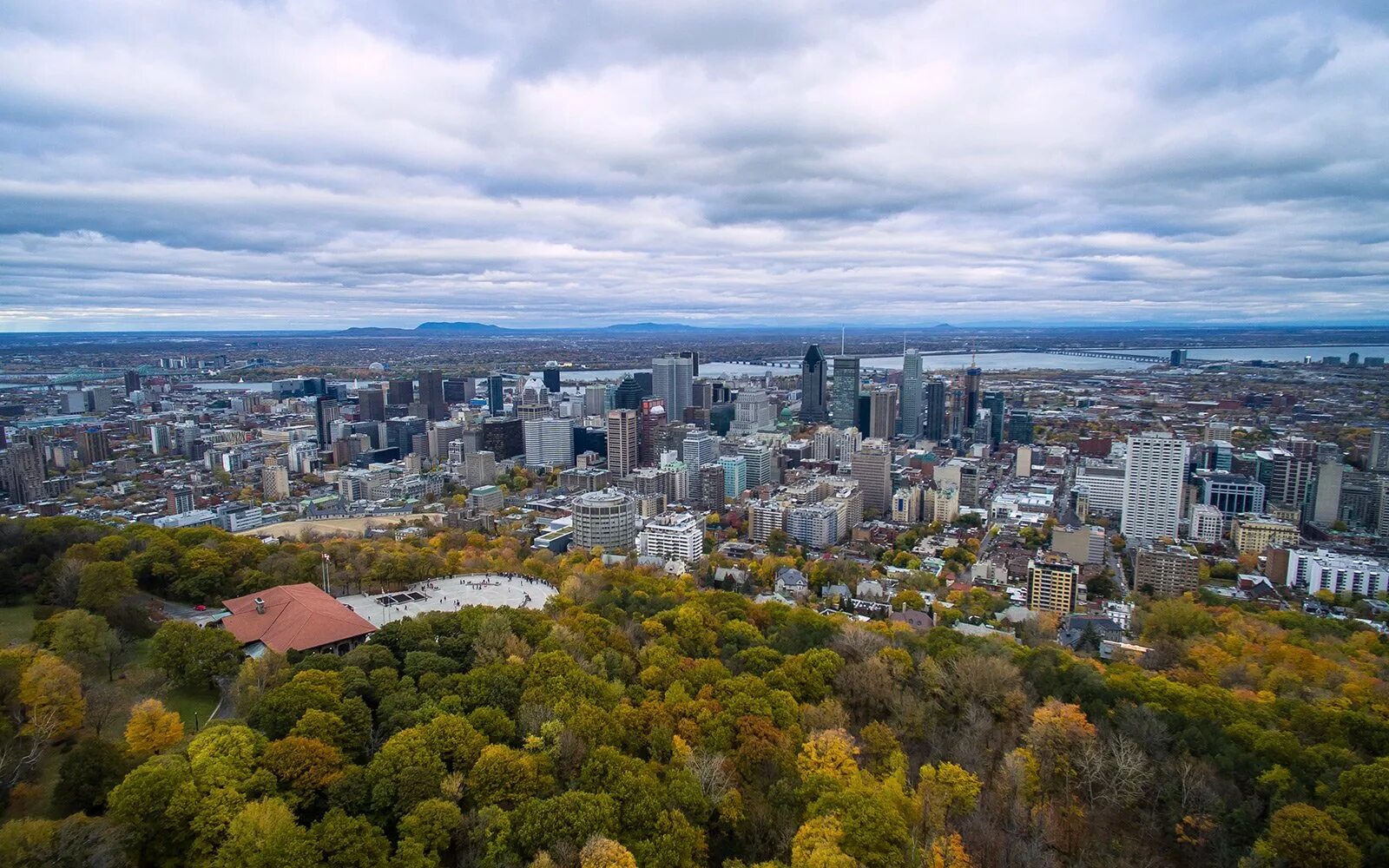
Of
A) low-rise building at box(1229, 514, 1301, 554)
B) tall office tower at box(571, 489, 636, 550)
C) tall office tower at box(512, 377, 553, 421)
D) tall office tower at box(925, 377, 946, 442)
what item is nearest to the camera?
low-rise building at box(1229, 514, 1301, 554)

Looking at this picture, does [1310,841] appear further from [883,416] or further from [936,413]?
[936,413]

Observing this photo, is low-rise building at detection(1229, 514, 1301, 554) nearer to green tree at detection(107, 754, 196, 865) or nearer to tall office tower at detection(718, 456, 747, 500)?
tall office tower at detection(718, 456, 747, 500)

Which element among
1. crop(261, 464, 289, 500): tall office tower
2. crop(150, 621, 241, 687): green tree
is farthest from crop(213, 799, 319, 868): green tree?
crop(261, 464, 289, 500): tall office tower

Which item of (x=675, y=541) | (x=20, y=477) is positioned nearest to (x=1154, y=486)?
(x=675, y=541)

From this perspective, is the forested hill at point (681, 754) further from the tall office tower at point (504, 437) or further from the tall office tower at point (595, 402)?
the tall office tower at point (595, 402)

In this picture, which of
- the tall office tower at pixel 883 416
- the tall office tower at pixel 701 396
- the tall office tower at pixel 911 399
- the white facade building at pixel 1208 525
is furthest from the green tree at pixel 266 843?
the tall office tower at pixel 701 396

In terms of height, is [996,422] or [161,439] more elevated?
[996,422]
